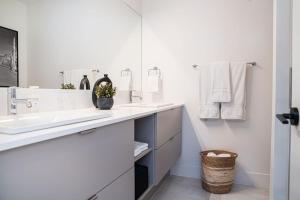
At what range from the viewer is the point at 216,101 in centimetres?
225

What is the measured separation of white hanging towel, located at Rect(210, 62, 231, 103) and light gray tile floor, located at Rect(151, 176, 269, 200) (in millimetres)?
923

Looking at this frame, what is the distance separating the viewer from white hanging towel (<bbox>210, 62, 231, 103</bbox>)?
7.26 ft

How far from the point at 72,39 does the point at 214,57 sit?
1493 millimetres

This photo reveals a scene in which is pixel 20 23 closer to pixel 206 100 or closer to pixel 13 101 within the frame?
pixel 13 101

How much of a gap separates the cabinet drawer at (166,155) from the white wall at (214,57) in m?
0.26

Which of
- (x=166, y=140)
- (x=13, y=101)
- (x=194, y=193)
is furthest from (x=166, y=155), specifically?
(x=13, y=101)

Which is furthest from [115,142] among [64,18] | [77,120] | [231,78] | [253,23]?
[253,23]

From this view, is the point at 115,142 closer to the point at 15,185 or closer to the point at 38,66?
the point at 15,185

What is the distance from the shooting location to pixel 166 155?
1990 millimetres

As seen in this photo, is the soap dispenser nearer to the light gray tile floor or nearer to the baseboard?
the light gray tile floor

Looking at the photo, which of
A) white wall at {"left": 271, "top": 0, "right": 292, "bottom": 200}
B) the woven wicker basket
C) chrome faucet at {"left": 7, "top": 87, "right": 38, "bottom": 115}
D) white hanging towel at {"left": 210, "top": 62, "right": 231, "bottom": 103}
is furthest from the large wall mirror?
white wall at {"left": 271, "top": 0, "right": 292, "bottom": 200}

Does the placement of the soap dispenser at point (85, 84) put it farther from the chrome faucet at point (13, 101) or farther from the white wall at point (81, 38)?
the chrome faucet at point (13, 101)

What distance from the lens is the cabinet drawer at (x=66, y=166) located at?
65 centimetres

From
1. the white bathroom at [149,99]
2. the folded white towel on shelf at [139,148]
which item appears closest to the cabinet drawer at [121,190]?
the white bathroom at [149,99]
